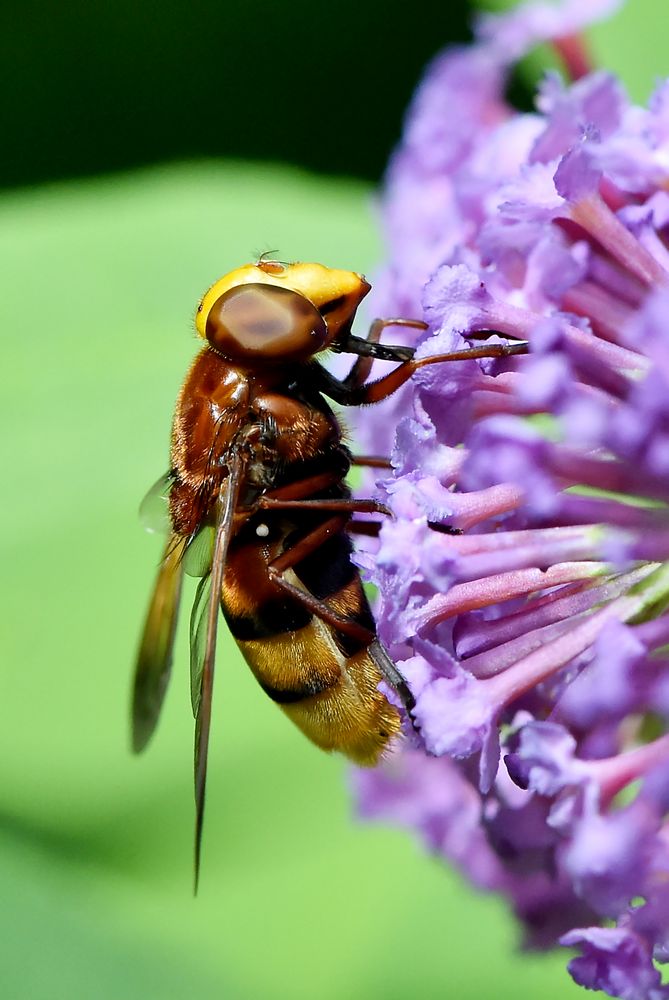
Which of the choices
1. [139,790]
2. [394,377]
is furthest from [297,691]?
[139,790]

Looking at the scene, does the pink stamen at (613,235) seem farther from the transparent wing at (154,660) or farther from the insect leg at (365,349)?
the transparent wing at (154,660)

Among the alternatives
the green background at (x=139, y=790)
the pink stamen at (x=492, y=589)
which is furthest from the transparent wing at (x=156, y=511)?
the pink stamen at (x=492, y=589)

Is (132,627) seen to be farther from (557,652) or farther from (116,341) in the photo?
(557,652)

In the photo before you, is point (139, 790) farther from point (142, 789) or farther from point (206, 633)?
point (206, 633)

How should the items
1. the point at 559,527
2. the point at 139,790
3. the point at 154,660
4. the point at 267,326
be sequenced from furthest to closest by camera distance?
the point at 139,790 < the point at 154,660 < the point at 267,326 < the point at 559,527

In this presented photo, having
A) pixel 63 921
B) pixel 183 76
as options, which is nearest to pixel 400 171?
pixel 63 921

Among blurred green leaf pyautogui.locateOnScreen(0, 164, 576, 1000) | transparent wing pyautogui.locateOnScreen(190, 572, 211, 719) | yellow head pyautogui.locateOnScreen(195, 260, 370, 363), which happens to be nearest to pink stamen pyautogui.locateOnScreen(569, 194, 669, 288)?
yellow head pyautogui.locateOnScreen(195, 260, 370, 363)
